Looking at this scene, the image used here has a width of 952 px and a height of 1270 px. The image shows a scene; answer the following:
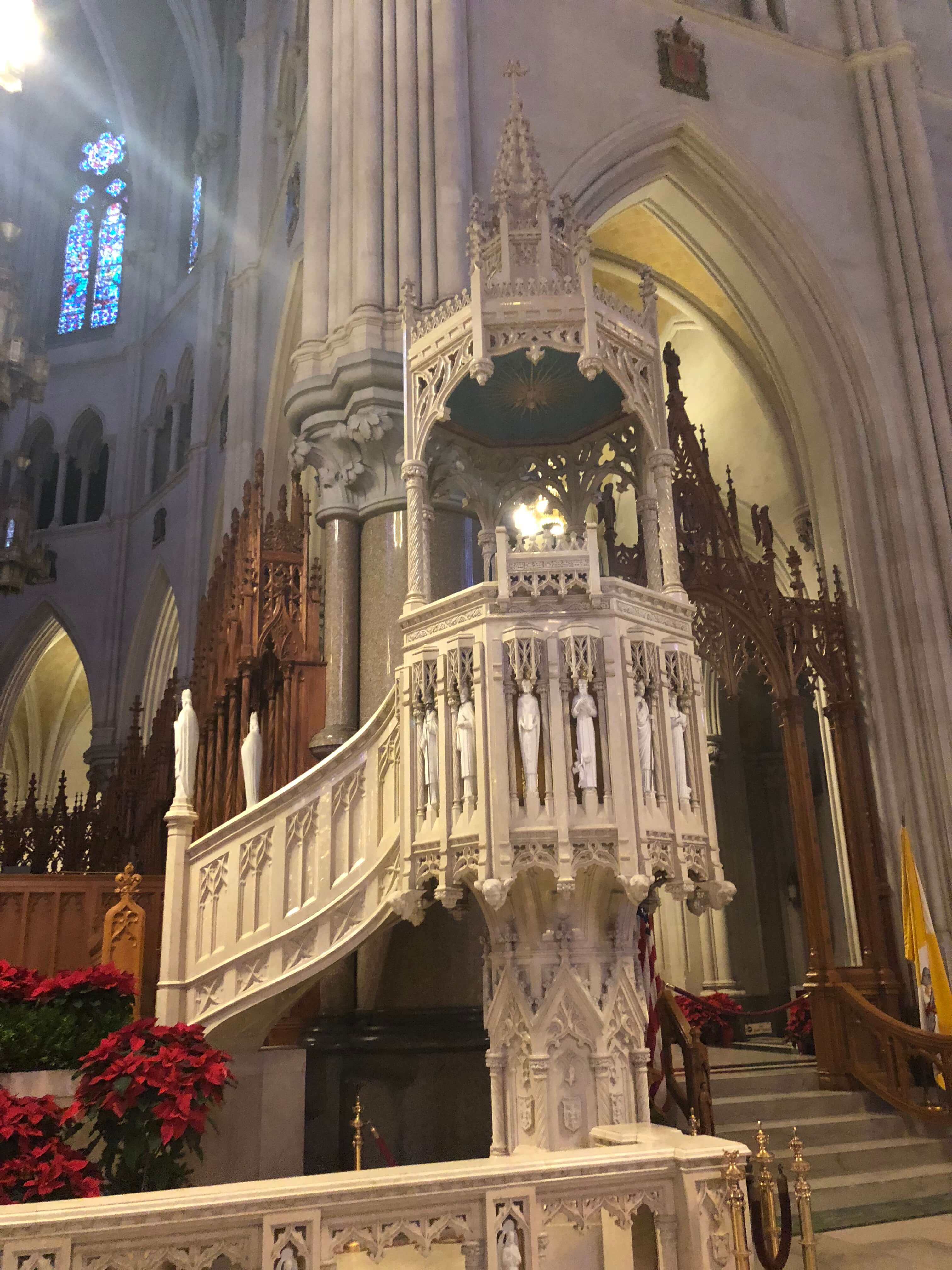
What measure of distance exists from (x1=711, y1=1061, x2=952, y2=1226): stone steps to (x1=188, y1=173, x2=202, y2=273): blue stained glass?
17.9 meters

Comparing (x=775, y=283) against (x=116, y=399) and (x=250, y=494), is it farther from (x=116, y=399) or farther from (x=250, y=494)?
(x=116, y=399)

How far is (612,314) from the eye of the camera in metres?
6.69

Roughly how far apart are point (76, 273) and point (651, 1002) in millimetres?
22807

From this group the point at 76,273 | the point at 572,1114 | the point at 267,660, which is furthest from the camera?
the point at 76,273

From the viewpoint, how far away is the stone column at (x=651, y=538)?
648 centimetres

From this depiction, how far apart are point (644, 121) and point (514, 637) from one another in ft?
24.8

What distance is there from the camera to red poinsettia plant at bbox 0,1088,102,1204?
3881 mm

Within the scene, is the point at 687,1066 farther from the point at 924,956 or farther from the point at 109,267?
the point at 109,267

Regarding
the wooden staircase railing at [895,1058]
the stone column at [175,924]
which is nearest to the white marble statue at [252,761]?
the stone column at [175,924]

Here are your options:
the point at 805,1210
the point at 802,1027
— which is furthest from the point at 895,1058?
the point at 805,1210

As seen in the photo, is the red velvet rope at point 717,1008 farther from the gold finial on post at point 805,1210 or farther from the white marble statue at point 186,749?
the gold finial on post at point 805,1210

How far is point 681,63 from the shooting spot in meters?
11.3

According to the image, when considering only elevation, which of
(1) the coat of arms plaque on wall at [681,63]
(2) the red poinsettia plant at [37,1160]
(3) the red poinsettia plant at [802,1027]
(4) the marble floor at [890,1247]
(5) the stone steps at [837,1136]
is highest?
(1) the coat of arms plaque on wall at [681,63]

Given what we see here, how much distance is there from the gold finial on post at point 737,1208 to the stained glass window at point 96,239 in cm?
2339
